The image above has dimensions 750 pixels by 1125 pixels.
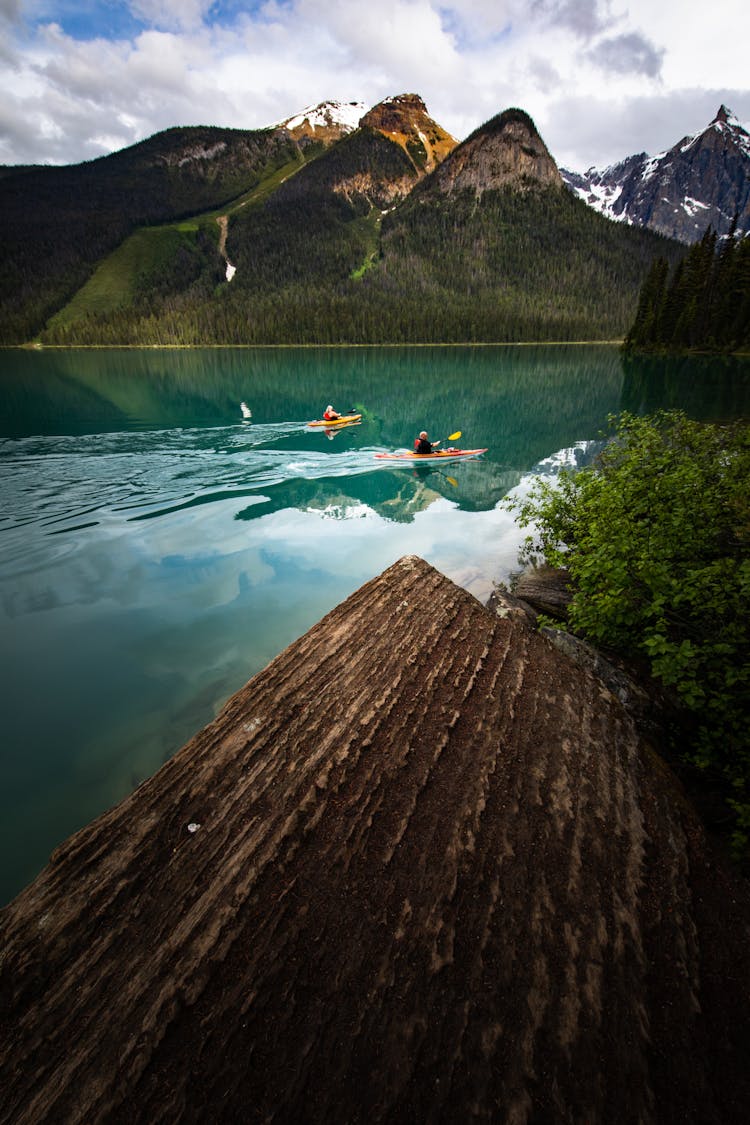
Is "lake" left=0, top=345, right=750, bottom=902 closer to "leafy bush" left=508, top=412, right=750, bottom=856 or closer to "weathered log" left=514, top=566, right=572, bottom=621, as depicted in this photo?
"weathered log" left=514, top=566, right=572, bottom=621

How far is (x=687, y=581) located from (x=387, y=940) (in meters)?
4.53

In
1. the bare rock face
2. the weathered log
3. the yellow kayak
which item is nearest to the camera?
the bare rock face

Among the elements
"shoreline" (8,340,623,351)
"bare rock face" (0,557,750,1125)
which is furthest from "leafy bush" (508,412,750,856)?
"shoreline" (8,340,623,351)

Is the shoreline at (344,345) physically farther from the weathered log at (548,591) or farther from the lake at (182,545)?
the weathered log at (548,591)

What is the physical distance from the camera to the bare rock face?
93.8 inches

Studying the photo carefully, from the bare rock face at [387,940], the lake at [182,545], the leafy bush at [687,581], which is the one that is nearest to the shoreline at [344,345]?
the lake at [182,545]

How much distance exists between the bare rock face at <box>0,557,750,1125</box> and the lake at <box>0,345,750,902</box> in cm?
257

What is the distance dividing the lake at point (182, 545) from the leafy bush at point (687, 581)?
327 cm

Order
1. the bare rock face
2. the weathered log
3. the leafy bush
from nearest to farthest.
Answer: the bare rock face
the leafy bush
the weathered log

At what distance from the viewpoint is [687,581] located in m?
5.06

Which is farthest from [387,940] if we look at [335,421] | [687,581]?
[335,421]

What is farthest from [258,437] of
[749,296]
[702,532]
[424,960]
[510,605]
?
[749,296]

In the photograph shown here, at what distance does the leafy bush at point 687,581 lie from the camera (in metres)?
4.46

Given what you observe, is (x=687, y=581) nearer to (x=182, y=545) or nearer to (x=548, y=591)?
(x=548, y=591)
